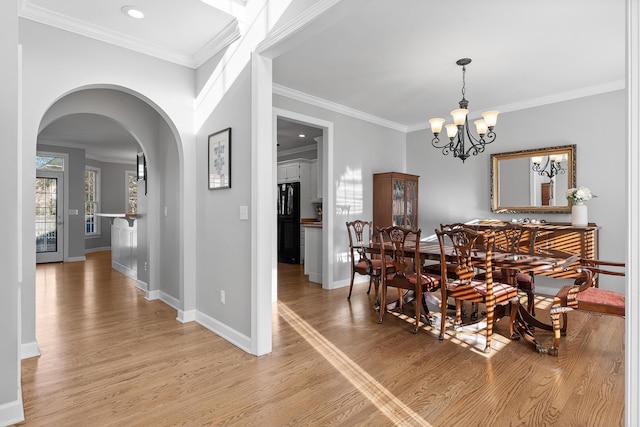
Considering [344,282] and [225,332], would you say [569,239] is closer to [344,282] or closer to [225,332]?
[344,282]

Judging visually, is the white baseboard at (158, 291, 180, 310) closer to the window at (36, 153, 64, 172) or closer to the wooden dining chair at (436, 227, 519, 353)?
the wooden dining chair at (436, 227, 519, 353)

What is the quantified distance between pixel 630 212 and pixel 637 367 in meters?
0.48

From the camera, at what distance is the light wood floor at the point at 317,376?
1.91 meters

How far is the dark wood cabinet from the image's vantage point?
5.35m

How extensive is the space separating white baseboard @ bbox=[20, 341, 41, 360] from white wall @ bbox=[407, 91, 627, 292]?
17.3 feet

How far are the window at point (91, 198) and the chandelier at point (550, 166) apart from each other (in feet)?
33.3

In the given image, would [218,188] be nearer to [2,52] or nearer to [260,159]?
[260,159]

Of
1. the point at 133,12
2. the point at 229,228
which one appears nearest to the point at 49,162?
the point at 133,12

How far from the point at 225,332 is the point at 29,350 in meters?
1.44

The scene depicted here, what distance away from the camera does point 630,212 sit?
1.08 m

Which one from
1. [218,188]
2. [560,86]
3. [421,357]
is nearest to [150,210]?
[218,188]

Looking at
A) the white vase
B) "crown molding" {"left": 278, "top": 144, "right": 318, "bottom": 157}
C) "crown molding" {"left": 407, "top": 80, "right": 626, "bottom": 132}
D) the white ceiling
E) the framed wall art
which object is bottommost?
the white vase

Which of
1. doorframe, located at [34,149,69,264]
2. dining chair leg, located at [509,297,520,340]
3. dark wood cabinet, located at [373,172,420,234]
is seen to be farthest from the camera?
doorframe, located at [34,149,69,264]

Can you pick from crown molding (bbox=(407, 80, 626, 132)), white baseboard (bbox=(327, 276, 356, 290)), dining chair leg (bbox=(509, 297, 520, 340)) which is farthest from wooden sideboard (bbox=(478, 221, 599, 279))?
white baseboard (bbox=(327, 276, 356, 290))
